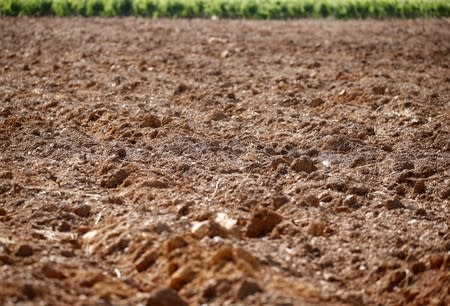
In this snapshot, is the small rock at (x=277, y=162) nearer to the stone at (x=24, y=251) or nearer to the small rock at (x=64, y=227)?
the small rock at (x=64, y=227)

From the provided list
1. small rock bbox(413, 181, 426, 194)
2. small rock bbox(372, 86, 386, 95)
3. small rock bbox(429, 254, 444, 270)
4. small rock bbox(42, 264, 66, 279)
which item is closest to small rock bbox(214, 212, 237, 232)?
small rock bbox(42, 264, 66, 279)

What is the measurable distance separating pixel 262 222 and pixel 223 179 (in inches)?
31.2

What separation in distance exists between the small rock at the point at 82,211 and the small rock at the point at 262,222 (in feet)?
3.05

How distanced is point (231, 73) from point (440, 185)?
365 centimetres

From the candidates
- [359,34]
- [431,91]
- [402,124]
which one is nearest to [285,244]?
[402,124]

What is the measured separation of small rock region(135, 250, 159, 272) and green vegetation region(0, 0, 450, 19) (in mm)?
10055

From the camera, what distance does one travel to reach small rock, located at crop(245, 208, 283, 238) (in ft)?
13.4

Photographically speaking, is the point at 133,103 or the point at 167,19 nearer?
the point at 133,103

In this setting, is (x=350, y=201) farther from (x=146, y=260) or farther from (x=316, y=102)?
(x=316, y=102)

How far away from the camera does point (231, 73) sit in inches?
321

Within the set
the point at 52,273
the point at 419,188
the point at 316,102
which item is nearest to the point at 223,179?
the point at 419,188

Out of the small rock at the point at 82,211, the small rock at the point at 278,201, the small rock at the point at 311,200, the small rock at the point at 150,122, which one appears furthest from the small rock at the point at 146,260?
the small rock at the point at 150,122

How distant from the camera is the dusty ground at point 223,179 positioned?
11.6 feet

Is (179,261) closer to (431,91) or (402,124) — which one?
(402,124)
